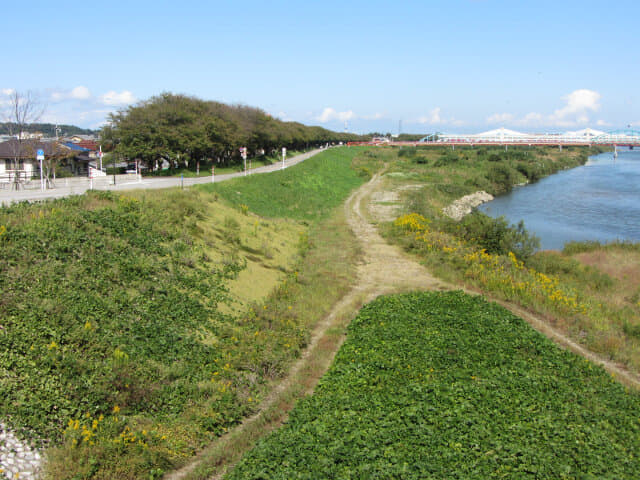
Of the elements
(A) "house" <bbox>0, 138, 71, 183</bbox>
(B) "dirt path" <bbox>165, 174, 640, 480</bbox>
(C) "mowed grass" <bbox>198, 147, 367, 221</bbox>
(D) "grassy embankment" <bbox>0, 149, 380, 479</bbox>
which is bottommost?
(B) "dirt path" <bbox>165, 174, 640, 480</bbox>

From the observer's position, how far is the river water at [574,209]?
35.7m

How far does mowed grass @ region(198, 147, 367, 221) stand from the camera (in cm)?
2912

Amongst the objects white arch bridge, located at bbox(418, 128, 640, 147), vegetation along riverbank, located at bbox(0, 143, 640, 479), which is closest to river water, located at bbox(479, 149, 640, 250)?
vegetation along riverbank, located at bbox(0, 143, 640, 479)

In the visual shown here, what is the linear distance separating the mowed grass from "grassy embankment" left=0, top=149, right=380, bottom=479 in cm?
1069

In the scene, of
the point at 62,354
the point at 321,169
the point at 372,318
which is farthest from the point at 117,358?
the point at 321,169

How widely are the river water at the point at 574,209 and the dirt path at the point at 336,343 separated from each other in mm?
13913

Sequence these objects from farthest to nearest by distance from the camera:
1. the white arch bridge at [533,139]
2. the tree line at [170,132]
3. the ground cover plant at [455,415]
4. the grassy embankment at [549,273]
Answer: the white arch bridge at [533,139] → the tree line at [170,132] → the grassy embankment at [549,273] → the ground cover plant at [455,415]

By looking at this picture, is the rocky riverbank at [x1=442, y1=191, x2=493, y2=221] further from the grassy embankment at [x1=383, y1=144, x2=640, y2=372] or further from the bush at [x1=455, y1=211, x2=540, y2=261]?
the bush at [x1=455, y1=211, x2=540, y2=261]

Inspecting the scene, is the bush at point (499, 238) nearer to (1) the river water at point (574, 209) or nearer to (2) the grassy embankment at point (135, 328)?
(1) the river water at point (574, 209)

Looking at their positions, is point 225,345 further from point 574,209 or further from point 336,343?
point 574,209

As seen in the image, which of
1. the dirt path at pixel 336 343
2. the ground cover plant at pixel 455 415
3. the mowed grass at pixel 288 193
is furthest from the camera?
the mowed grass at pixel 288 193

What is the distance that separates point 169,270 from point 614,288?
17.8 metres

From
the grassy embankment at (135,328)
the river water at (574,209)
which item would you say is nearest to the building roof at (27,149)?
the grassy embankment at (135,328)

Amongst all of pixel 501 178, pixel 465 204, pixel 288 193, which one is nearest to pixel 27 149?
pixel 288 193
